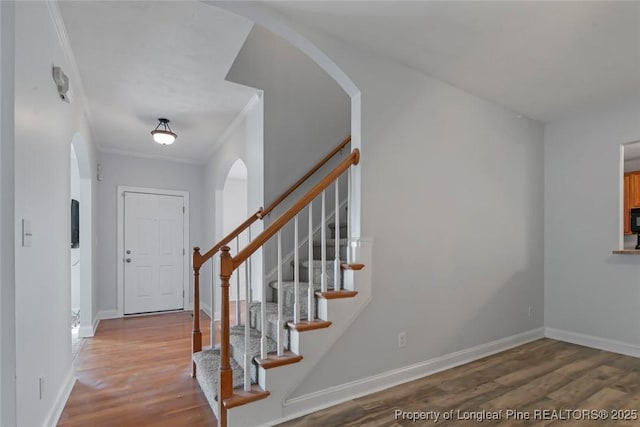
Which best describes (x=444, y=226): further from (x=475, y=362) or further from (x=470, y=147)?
(x=475, y=362)

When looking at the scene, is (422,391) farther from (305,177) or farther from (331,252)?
(305,177)

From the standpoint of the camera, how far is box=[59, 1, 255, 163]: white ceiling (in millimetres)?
2113

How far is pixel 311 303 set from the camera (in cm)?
221

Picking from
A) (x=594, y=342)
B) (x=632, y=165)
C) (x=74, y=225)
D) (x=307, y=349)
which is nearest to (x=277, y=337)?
(x=307, y=349)

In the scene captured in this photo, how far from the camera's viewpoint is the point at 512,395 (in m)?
2.35

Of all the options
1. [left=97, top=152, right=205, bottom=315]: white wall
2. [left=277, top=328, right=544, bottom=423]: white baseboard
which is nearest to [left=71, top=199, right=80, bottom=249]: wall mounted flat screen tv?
[left=97, top=152, right=205, bottom=315]: white wall

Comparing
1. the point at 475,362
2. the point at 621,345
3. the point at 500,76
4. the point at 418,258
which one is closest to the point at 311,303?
the point at 418,258

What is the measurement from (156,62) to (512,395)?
3.82m

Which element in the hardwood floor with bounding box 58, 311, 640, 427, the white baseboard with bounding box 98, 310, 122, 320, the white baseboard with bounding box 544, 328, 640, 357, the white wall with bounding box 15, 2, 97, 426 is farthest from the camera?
the white baseboard with bounding box 98, 310, 122, 320

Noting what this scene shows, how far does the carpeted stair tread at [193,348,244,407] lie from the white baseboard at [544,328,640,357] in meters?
3.63

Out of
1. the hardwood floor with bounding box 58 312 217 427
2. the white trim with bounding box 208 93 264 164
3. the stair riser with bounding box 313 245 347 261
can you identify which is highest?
the white trim with bounding box 208 93 264 164

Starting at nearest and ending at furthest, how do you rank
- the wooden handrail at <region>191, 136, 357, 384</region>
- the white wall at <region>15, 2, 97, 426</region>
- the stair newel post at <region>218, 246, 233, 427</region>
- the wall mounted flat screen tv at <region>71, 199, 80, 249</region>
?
the white wall at <region>15, 2, 97, 426</region> → the stair newel post at <region>218, 246, 233, 427</region> → the wooden handrail at <region>191, 136, 357, 384</region> → the wall mounted flat screen tv at <region>71, 199, 80, 249</region>

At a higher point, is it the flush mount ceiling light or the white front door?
the flush mount ceiling light

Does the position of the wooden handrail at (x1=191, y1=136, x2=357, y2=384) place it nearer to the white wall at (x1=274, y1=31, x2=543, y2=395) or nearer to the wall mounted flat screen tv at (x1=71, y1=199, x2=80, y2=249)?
the white wall at (x1=274, y1=31, x2=543, y2=395)
